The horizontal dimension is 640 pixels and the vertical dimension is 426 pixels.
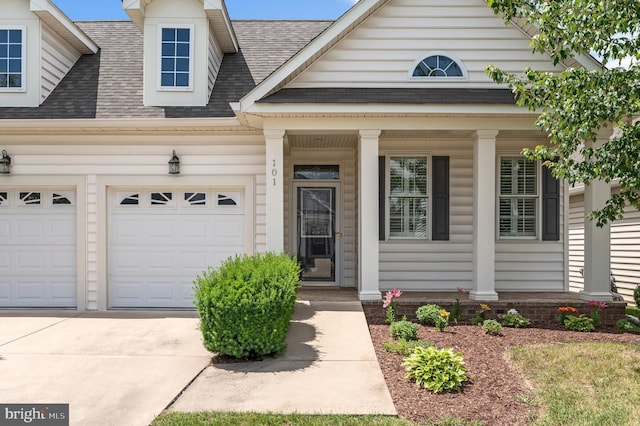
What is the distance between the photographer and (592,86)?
4.83 meters

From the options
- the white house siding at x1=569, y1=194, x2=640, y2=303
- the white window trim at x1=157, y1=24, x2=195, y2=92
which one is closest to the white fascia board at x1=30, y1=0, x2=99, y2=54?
the white window trim at x1=157, y1=24, x2=195, y2=92

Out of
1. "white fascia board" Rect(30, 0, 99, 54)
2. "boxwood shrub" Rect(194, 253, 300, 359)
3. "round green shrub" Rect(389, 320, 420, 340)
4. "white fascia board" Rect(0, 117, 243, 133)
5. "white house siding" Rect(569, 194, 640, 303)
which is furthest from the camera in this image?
"white house siding" Rect(569, 194, 640, 303)

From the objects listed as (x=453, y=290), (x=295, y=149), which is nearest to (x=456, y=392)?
(x=453, y=290)

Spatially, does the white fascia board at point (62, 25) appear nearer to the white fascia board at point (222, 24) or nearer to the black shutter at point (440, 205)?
the white fascia board at point (222, 24)

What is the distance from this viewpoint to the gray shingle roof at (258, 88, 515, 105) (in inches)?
260

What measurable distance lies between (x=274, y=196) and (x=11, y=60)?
207 inches

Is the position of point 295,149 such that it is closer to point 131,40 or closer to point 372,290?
point 372,290

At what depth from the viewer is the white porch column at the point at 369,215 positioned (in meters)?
6.84

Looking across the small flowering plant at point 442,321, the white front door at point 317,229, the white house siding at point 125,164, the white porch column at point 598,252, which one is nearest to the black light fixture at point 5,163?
the white house siding at point 125,164

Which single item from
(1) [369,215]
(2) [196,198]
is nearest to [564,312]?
(1) [369,215]

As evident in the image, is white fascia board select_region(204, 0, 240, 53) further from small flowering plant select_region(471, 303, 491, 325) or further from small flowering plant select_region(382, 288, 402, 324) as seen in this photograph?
small flowering plant select_region(471, 303, 491, 325)

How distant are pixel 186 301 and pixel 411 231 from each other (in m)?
4.16

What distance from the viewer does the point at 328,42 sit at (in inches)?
267

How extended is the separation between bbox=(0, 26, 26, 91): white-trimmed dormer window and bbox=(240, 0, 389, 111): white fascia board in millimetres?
4264
